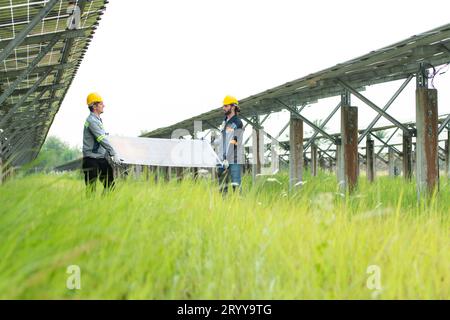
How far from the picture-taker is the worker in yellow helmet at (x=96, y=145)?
8312 mm

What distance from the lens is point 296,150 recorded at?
12609 millimetres

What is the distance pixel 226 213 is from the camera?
525 centimetres

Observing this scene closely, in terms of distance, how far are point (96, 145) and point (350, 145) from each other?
444cm

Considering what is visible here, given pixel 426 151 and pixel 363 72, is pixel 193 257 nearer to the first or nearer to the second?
pixel 426 151

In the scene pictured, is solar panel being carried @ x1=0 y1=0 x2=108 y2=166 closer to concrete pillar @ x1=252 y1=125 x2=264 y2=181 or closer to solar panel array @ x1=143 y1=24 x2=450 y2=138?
solar panel array @ x1=143 y1=24 x2=450 y2=138

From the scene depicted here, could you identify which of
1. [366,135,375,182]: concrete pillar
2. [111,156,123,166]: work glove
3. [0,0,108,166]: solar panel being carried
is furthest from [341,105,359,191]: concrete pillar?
[366,135,375,182]: concrete pillar

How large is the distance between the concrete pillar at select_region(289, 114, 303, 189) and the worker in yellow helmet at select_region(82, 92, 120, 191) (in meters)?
4.85

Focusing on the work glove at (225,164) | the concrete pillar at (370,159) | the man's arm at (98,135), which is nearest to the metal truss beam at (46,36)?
the man's arm at (98,135)

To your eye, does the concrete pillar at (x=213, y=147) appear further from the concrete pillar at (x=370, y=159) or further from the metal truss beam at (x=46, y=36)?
the concrete pillar at (x=370, y=159)

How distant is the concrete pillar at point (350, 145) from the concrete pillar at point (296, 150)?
1.82 meters

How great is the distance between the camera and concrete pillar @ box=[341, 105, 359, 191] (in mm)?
10383

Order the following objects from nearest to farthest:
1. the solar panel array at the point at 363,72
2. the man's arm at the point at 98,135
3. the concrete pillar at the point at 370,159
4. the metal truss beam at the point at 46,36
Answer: the solar panel array at the point at 363,72, the man's arm at the point at 98,135, the metal truss beam at the point at 46,36, the concrete pillar at the point at 370,159
